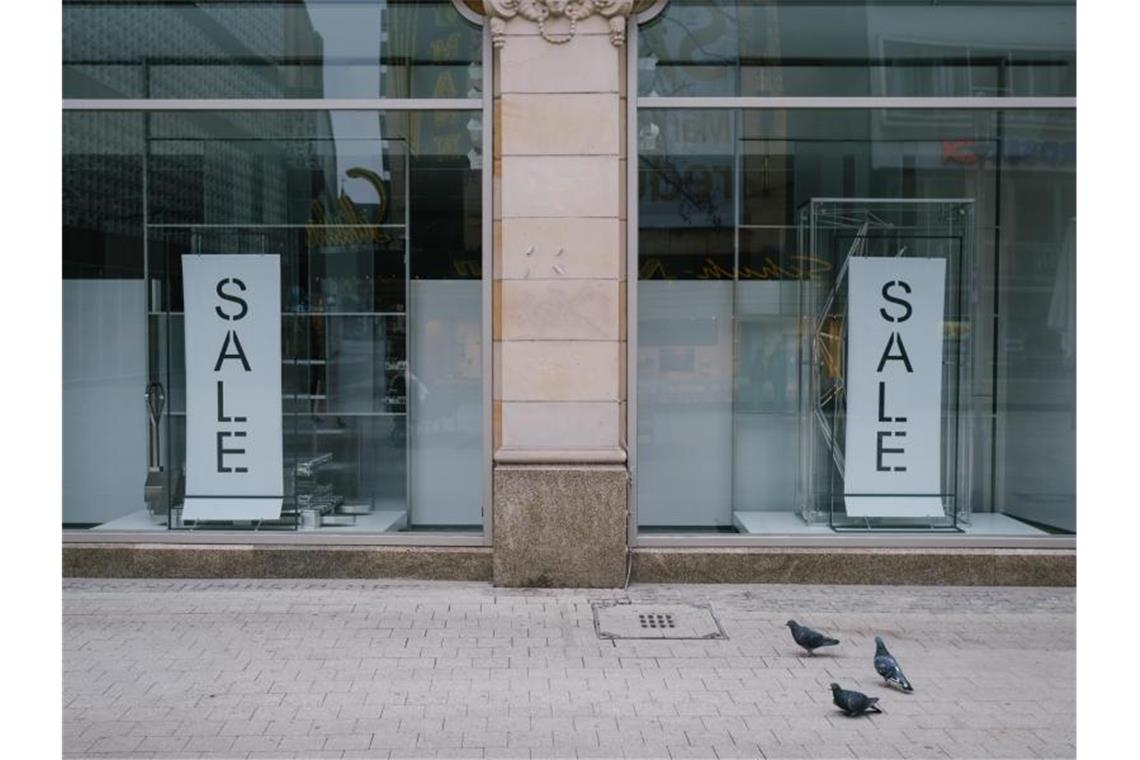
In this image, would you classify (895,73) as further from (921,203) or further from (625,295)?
(625,295)

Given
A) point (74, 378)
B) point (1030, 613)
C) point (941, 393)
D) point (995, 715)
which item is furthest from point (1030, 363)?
point (74, 378)

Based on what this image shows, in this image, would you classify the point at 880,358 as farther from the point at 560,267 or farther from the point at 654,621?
the point at 654,621

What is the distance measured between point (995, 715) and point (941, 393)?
3917mm

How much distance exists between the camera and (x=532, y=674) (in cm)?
711

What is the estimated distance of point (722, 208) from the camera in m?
9.74

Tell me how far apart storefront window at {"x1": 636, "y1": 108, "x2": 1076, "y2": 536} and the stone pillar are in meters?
0.54

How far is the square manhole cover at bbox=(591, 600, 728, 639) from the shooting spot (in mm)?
8031

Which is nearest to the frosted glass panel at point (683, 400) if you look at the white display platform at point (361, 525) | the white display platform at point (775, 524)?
the white display platform at point (775, 524)

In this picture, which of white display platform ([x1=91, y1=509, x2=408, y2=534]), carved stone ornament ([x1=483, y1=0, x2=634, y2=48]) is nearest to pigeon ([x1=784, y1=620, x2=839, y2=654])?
white display platform ([x1=91, y1=509, x2=408, y2=534])

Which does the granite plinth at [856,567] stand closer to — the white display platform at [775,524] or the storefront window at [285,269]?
the white display platform at [775,524]

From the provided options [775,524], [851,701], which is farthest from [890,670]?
[775,524]

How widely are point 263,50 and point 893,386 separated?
5.86m

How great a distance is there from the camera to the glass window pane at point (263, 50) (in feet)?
31.8

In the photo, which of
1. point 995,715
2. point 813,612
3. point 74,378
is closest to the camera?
point 995,715
